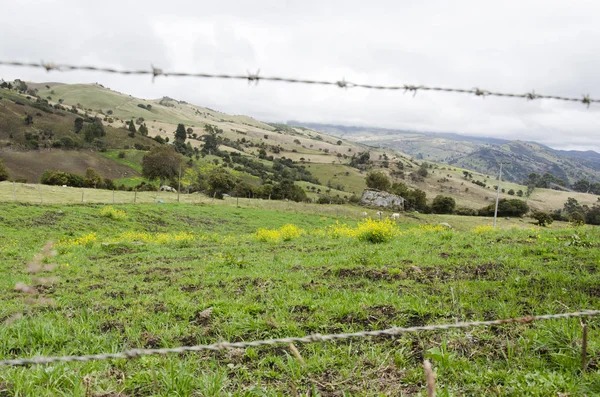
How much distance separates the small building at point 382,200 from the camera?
3000 inches

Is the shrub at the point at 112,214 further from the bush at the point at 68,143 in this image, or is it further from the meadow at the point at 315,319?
the bush at the point at 68,143

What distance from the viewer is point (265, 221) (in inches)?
1651

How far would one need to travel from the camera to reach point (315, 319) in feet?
20.6

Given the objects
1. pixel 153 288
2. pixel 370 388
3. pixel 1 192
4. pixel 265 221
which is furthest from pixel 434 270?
pixel 1 192

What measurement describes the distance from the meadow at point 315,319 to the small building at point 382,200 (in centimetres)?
6320

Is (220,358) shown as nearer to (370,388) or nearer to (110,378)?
(110,378)

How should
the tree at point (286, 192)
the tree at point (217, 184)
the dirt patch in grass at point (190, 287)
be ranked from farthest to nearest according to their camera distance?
1. the tree at point (286, 192)
2. the tree at point (217, 184)
3. the dirt patch in grass at point (190, 287)

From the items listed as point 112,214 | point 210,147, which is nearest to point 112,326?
point 112,214

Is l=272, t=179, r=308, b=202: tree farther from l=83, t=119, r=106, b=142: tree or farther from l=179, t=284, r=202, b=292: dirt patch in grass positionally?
l=83, t=119, r=106, b=142: tree

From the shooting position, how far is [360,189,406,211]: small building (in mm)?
76188

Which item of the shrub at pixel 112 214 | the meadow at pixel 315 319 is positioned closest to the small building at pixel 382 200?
the shrub at pixel 112 214

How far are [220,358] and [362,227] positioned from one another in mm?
12831

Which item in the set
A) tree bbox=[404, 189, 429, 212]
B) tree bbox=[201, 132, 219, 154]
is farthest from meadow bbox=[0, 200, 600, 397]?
tree bbox=[201, 132, 219, 154]

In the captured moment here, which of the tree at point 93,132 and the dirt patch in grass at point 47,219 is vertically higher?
the tree at point 93,132
